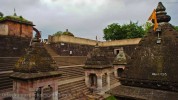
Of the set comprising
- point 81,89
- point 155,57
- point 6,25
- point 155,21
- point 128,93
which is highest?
point 6,25

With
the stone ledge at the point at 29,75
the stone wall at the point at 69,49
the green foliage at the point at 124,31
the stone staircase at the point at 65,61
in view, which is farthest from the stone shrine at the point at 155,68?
the green foliage at the point at 124,31

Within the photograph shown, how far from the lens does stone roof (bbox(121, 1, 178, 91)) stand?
324 centimetres

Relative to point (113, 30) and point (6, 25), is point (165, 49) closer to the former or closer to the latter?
point (6, 25)

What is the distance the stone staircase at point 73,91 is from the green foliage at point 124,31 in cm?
2422

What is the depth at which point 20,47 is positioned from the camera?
14.9 meters

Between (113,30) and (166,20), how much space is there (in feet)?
109

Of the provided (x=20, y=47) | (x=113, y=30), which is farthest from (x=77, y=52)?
(x=113, y=30)

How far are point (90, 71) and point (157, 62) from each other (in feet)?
32.0

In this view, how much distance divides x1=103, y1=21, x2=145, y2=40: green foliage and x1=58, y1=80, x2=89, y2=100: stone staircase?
24.2m

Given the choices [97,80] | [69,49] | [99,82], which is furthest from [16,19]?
[99,82]

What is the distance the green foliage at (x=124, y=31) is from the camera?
3422 centimetres

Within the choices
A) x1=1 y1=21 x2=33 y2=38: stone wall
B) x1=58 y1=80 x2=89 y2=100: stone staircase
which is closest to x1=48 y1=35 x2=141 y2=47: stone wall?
x1=1 y1=21 x2=33 y2=38: stone wall

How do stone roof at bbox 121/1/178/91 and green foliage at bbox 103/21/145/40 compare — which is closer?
stone roof at bbox 121/1/178/91

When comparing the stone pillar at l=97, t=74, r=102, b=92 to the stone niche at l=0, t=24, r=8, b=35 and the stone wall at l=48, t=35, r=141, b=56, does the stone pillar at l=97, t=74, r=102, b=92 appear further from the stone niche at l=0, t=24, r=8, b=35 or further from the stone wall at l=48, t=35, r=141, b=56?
the stone niche at l=0, t=24, r=8, b=35
